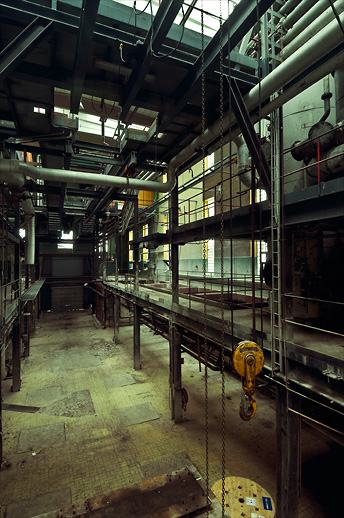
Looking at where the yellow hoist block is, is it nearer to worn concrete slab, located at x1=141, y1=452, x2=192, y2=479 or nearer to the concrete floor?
the concrete floor

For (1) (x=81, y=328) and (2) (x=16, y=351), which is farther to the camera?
(1) (x=81, y=328)

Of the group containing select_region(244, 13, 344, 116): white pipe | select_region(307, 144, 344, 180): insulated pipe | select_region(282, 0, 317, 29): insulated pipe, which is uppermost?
select_region(282, 0, 317, 29): insulated pipe

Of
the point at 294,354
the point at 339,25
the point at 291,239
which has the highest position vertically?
the point at 339,25

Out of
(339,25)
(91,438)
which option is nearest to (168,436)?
(91,438)

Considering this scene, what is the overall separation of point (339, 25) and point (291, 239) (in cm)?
398

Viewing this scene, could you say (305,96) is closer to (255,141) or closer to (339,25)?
(255,141)

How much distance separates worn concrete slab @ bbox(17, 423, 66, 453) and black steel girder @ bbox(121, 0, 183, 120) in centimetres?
954

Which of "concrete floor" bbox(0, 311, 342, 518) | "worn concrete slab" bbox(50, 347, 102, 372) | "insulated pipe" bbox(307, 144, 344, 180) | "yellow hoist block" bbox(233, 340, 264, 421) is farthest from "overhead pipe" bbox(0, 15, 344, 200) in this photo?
"worn concrete slab" bbox(50, 347, 102, 372)

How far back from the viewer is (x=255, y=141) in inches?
209

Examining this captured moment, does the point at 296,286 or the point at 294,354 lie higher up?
the point at 296,286

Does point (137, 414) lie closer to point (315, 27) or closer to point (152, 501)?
point (152, 501)

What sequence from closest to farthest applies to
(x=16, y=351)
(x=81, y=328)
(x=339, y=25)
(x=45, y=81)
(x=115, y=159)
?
(x=339, y=25), (x=45, y=81), (x=115, y=159), (x=16, y=351), (x=81, y=328)

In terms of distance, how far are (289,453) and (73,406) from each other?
7.99m

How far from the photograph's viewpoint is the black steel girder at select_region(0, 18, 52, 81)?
4.18m
